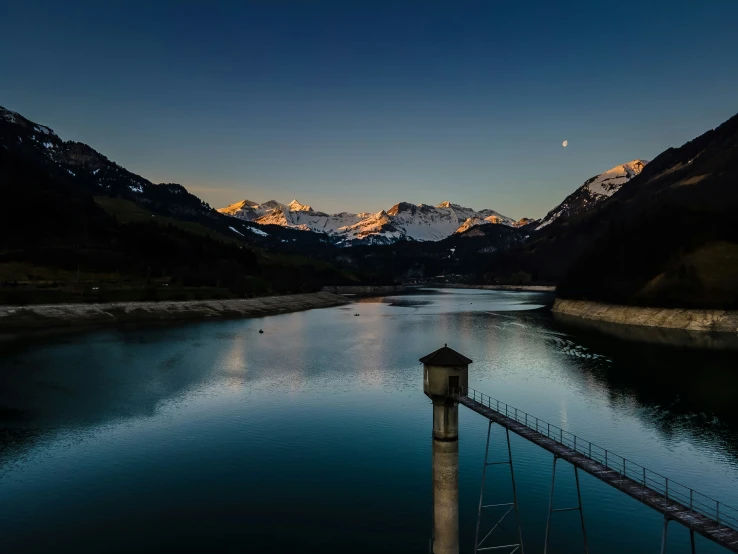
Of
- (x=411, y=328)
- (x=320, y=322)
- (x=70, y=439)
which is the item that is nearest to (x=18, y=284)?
(x=320, y=322)

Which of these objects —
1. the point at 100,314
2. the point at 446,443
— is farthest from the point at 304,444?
the point at 100,314

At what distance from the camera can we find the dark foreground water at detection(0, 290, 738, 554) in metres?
35.1

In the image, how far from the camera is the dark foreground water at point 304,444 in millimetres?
35062

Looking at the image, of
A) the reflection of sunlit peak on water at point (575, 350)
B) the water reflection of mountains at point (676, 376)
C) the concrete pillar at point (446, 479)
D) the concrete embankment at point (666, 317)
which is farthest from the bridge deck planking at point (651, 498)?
the concrete embankment at point (666, 317)

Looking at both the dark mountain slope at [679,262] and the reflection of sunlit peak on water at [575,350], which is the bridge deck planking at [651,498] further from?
the dark mountain slope at [679,262]

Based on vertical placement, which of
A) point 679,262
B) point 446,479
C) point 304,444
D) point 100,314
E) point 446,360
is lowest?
point 304,444

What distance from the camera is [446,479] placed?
31.9 m

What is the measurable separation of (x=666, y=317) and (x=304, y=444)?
438 ft

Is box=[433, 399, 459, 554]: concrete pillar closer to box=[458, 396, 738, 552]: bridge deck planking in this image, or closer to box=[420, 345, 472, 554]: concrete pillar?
box=[420, 345, 472, 554]: concrete pillar

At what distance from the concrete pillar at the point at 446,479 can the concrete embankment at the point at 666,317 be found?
133828 mm

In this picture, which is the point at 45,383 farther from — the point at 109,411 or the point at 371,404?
the point at 371,404

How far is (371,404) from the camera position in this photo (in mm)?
68750

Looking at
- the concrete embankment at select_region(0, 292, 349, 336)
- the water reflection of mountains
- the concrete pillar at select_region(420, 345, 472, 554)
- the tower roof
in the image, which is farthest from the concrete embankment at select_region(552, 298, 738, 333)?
the concrete pillar at select_region(420, 345, 472, 554)

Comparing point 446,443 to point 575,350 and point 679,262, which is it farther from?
point 679,262
